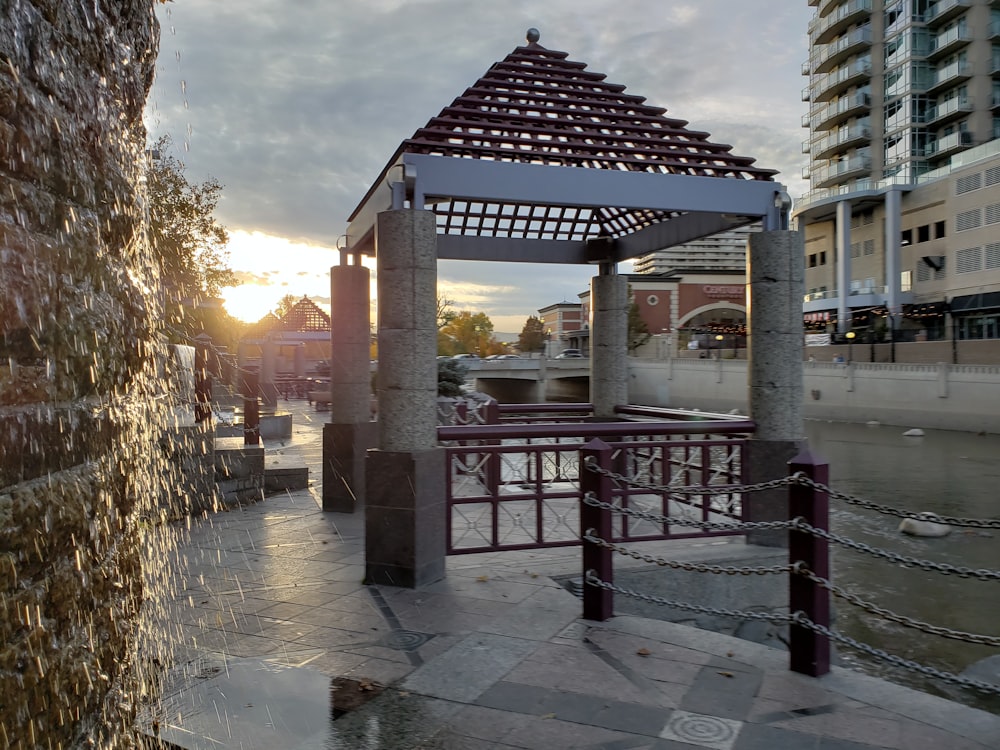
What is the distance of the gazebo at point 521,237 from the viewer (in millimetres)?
5777

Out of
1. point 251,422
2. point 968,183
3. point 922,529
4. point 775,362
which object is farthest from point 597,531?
point 968,183

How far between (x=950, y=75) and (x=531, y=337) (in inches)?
2245

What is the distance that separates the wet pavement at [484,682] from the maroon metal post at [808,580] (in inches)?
4.6

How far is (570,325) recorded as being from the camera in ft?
366

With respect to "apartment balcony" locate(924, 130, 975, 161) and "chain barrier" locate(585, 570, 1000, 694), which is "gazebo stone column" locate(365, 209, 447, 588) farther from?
"apartment balcony" locate(924, 130, 975, 161)

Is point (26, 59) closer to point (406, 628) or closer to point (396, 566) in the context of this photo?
point (406, 628)

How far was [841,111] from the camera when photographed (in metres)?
56.0

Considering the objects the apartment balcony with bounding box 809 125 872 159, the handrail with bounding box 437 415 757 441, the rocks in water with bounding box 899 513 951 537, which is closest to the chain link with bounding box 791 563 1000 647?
the handrail with bounding box 437 415 757 441

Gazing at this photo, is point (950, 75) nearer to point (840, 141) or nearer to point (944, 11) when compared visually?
point (944, 11)

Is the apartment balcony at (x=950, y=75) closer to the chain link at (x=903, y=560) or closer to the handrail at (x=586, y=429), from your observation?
the handrail at (x=586, y=429)

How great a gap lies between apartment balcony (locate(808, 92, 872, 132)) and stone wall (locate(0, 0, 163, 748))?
62046 millimetres

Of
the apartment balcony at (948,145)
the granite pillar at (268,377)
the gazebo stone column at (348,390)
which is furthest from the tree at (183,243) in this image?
the apartment balcony at (948,145)

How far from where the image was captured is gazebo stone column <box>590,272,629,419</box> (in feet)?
32.3

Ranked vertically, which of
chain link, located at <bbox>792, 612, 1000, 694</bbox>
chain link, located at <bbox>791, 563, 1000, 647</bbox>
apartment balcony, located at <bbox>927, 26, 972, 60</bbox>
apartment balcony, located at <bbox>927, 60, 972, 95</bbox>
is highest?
apartment balcony, located at <bbox>927, 26, 972, 60</bbox>
